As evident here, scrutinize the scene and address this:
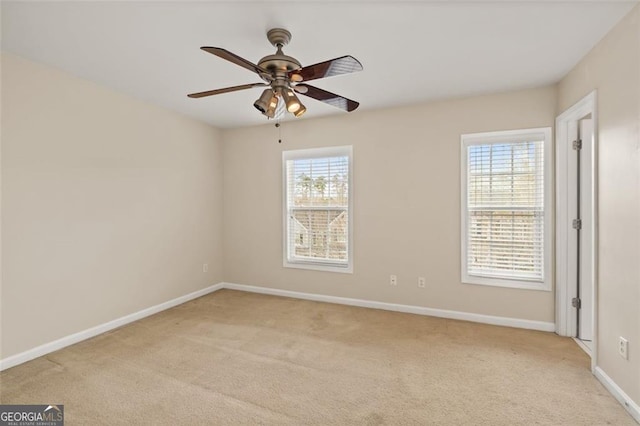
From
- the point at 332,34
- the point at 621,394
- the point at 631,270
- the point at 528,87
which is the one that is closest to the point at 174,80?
the point at 332,34

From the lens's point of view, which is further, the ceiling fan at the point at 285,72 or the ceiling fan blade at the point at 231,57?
the ceiling fan at the point at 285,72

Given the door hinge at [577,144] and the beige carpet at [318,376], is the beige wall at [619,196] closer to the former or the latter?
the beige carpet at [318,376]

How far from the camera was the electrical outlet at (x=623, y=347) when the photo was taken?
2.01m

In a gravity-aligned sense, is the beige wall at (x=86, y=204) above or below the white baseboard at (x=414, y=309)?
above

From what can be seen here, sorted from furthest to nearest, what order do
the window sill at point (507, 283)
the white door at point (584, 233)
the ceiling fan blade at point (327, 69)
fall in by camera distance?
the window sill at point (507, 283) < the white door at point (584, 233) < the ceiling fan blade at point (327, 69)

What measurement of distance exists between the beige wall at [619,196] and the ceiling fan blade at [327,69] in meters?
1.77

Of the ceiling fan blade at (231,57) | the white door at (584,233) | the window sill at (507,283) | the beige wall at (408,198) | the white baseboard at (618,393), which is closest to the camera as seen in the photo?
the ceiling fan blade at (231,57)

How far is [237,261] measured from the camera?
490 centimetres

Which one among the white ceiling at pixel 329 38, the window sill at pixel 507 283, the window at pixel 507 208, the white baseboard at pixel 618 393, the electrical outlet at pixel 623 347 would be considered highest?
the white ceiling at pixel 329 38

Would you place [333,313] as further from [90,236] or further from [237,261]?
[90,236]

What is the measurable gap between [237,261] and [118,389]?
270 centimetres

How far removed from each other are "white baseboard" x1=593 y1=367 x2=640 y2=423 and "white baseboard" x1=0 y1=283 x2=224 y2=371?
4356 millimetres

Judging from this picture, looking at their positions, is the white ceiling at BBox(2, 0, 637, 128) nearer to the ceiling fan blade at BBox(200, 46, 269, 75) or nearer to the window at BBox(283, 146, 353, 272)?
the ceiling fan blade at BBox(200, 46, 269, 75)

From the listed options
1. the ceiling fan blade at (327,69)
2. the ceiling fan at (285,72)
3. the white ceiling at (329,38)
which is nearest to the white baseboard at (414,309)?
the white ceiling at (329,38)
